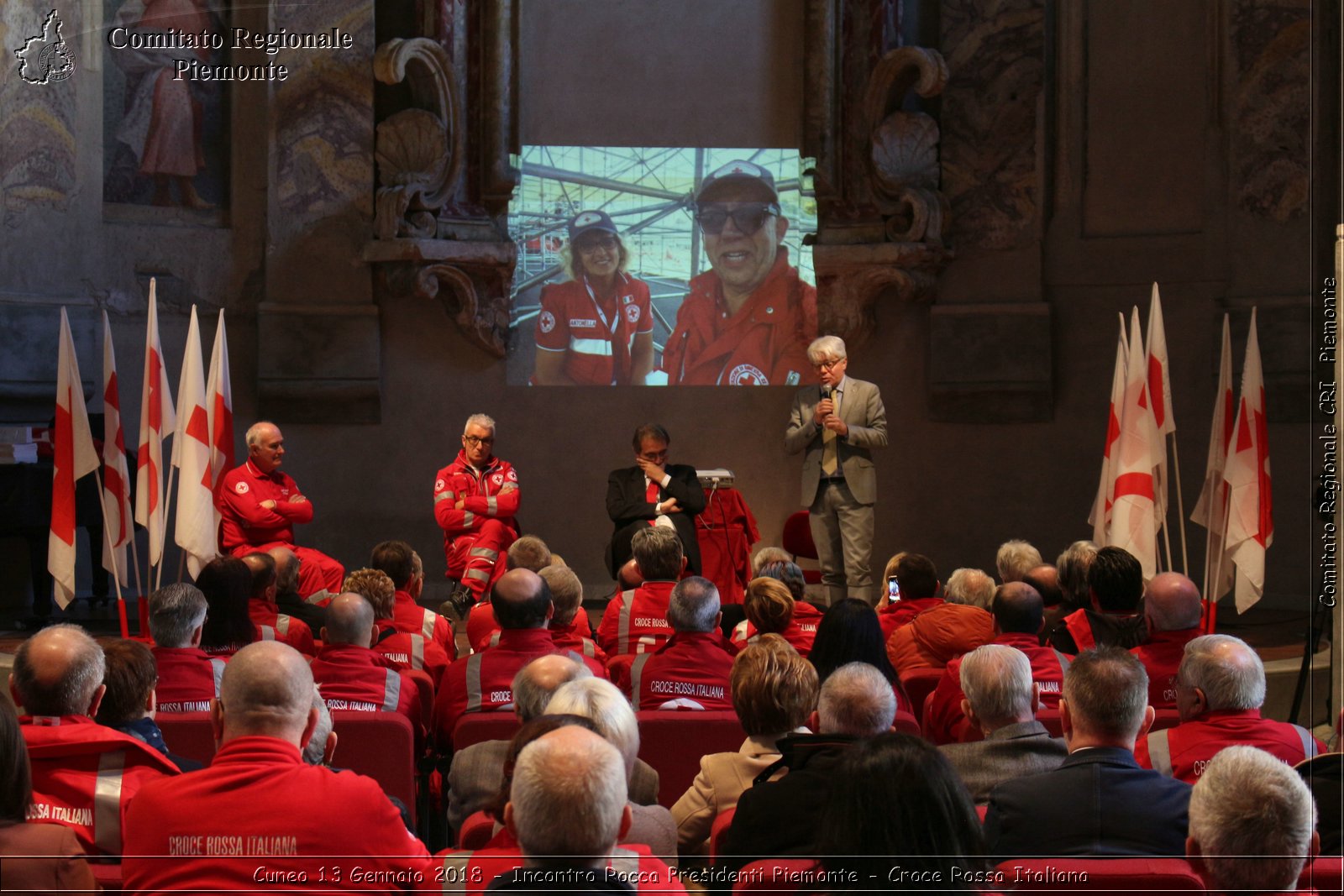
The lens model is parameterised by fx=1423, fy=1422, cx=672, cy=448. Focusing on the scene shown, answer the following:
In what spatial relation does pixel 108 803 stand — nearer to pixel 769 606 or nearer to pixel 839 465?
pixel 769 606

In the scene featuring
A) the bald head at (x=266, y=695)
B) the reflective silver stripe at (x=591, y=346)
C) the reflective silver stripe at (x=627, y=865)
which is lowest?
the reflective silver stripe at (x=627, y=865)

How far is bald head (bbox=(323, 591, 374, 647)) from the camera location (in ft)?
13.7

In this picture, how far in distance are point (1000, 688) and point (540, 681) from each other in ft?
3.49

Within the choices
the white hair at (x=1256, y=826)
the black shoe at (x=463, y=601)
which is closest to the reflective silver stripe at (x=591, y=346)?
the black shoe at (x=463, y=601)

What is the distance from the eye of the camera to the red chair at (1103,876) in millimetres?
2387

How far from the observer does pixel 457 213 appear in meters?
9.21

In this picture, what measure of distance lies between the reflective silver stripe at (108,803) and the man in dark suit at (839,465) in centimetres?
494

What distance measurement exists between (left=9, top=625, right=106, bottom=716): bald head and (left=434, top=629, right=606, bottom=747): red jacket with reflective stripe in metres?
1.32

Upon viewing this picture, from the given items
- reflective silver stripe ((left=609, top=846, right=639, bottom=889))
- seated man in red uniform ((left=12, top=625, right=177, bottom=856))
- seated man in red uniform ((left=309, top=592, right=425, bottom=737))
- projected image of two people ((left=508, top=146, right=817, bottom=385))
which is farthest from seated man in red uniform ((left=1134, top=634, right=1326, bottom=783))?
projected image of two people ((left=508, top=146, right=817, bottom=385))

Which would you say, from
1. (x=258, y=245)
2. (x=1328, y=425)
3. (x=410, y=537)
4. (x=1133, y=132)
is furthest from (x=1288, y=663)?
(x=258, y=245)

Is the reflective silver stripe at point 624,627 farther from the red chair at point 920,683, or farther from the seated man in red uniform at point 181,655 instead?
the seated man in red uniform at point 181,655

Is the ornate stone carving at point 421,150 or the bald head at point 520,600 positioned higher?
the ornate stone carving at point 421,150

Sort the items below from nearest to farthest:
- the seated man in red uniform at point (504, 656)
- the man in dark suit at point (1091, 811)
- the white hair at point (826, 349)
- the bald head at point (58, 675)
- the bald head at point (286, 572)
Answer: the man in dark suit at point (1091, 811) → the bald head at point (58, 675) → the seated man in red uniform at point (504, 656) → the bald head at point (286, 572) → the white hair at point (826, 349)

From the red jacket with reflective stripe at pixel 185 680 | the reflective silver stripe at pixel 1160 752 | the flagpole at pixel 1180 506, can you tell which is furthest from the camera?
the flagpole at pixel 1180 506
